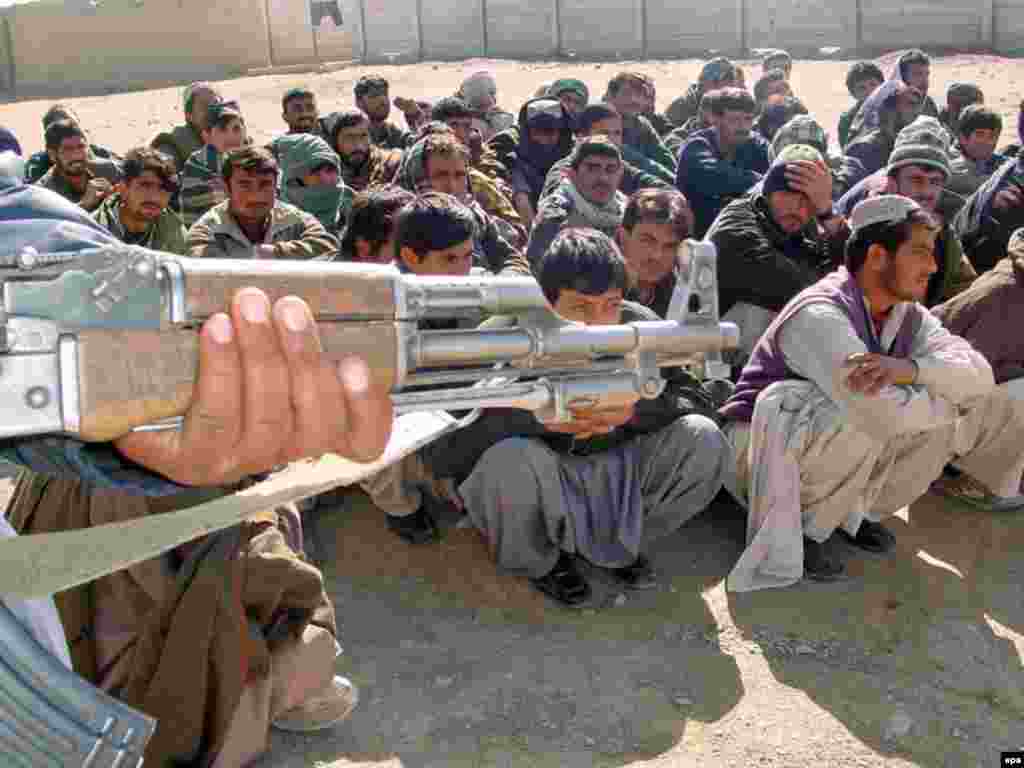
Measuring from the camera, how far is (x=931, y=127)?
20.3 feet

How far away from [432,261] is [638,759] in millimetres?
1964

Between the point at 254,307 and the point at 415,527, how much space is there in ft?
8.21

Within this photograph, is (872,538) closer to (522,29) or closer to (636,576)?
(636,576)

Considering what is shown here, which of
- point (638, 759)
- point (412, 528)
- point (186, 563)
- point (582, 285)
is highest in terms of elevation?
point (582, 285)

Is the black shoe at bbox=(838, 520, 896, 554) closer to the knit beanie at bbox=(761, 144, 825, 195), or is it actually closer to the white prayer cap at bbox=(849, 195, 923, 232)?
the white prayer cap at bbox=(849, 195, 923, 232)

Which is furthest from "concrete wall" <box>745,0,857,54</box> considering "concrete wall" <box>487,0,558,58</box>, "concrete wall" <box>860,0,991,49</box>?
"concrete wall" <box>487,0,558,58</box>

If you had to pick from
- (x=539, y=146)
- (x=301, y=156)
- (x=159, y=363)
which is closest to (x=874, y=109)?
(x=539, y=146)

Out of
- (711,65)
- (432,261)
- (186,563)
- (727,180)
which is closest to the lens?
(186,563)

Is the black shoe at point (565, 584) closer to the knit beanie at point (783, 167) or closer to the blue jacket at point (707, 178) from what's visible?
the knit beanie at point (783, 167)

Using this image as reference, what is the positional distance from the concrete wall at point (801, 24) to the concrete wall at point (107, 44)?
10.7 metres

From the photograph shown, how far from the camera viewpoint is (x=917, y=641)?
3723mm

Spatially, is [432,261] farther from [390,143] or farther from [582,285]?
[390,143]

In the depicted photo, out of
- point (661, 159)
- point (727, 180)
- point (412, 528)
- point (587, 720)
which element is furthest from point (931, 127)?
point (587, 720)

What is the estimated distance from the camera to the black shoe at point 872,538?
4.30m
